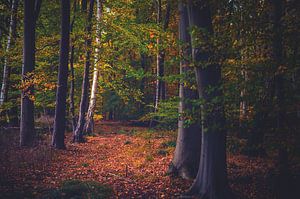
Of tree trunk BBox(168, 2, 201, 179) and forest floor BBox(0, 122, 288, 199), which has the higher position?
tree trunk BBox(168, 2, 201, 179)

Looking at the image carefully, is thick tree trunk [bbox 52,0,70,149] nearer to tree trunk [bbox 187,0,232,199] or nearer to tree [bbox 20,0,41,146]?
tree [bbox 20,0,41,146]

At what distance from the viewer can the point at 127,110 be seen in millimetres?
34281

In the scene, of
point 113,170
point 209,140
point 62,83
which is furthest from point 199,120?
point 62,83

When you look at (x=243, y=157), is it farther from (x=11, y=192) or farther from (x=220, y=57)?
(x=11, y=192)

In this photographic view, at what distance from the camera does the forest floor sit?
8383 mm

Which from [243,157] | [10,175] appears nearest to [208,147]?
[243,157]

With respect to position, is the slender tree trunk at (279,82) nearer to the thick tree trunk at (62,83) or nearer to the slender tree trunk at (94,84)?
the thick tree trunk at (62,83)

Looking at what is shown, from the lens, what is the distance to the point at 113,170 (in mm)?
11258

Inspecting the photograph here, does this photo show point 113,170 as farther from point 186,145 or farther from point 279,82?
point 279,82

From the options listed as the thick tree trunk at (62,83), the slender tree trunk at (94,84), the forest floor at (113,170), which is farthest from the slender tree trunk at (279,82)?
the slender tree trunk at (94,84)

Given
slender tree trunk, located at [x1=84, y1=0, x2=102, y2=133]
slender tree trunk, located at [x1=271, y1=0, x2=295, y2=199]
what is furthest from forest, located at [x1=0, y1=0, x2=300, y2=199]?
slender tree trunk, located at [x1=84, y1=0, x2=102, y2=133]

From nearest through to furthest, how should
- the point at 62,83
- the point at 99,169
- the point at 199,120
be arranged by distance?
the point at 199,120 → the point at 99,169 → the point at 62,83

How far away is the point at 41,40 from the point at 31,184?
1024 cm

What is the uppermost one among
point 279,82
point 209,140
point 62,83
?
point 62,83
